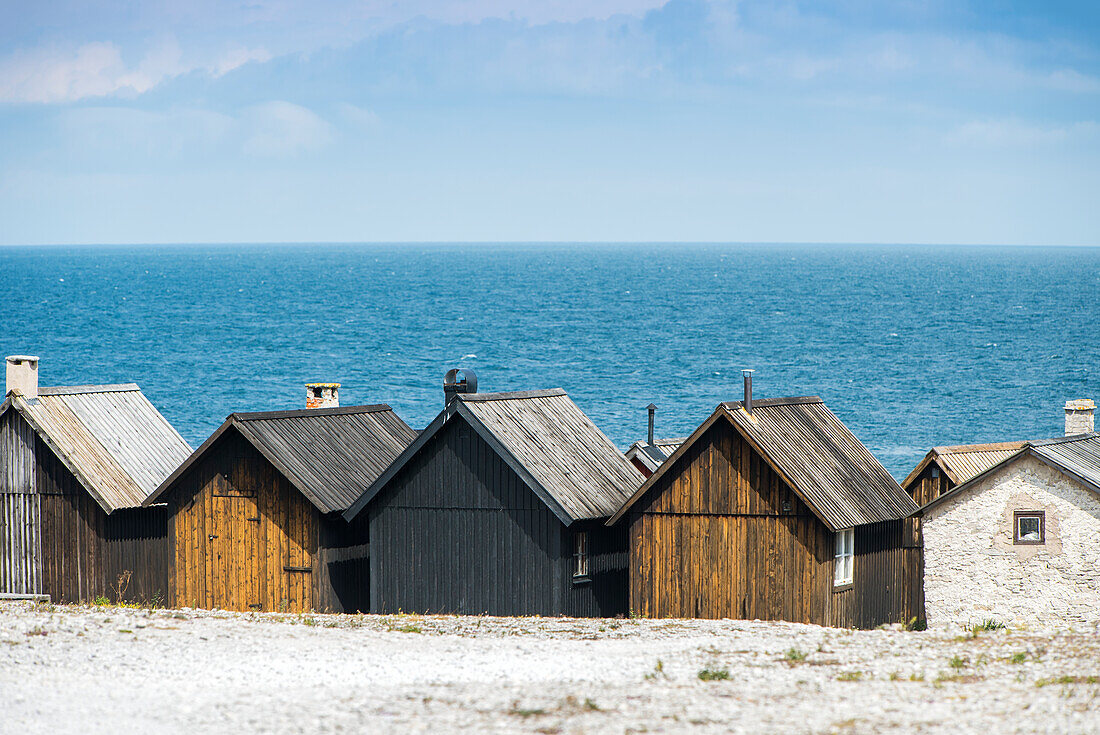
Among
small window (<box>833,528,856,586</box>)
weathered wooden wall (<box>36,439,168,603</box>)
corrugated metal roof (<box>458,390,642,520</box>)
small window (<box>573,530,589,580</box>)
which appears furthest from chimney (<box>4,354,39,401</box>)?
small window (<box>833,528,856,586</box>)

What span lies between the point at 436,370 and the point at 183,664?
4439 inches

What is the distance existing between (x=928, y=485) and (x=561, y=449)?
12.7m

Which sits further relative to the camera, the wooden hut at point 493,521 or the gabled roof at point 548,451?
the wooden hut at point 493,521

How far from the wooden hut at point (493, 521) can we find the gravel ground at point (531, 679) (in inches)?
121

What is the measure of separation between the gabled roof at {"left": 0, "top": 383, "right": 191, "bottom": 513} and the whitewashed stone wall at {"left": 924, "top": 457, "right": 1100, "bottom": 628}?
18386 mm

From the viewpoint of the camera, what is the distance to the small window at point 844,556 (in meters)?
30.2

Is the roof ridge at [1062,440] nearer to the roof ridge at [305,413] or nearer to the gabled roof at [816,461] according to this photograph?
the gabled roof at [816,461]

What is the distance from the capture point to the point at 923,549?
1395 inches

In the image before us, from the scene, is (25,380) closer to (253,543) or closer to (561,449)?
(253,543)

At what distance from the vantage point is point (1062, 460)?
34844mm

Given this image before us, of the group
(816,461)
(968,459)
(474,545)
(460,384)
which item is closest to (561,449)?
(460,384)

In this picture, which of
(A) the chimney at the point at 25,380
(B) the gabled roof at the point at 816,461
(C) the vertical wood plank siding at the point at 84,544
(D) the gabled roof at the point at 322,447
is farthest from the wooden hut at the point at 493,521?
(A) the chimney at the point at 25,380

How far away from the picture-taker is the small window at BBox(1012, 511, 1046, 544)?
113 feet

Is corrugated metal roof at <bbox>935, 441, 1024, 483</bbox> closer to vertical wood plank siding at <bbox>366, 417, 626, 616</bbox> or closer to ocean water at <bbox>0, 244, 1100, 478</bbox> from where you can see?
vertical wood plank siding at <bbox>366, 417, 626, 616</bbox>
